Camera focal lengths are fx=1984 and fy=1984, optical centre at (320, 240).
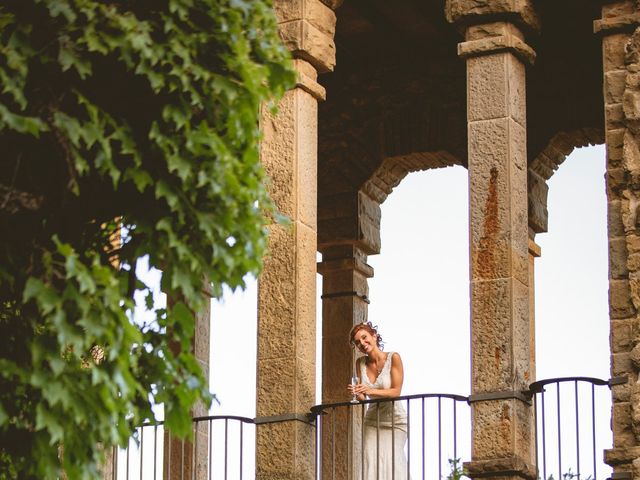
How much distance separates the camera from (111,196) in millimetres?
9953

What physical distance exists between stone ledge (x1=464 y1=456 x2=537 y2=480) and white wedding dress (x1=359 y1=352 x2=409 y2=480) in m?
0.97

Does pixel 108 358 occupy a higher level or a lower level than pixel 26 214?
lower

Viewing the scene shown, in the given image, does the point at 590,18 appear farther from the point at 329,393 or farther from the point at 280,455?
the point at 280,455

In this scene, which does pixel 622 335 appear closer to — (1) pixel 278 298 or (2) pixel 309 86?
(1) pixel 278 298

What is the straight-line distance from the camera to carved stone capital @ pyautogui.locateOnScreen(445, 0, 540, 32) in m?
14.9

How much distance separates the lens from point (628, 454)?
13.7 m

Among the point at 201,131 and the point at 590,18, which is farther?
the point at 590,18

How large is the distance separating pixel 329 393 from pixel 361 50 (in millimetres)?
3342

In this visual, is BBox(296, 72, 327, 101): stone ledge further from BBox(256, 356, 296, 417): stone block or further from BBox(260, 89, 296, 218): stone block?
BBox(256, 356, 296, 417): stone block

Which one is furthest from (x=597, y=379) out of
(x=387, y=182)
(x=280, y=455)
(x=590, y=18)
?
(x=387, y=182)

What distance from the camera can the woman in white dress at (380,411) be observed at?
1470cm

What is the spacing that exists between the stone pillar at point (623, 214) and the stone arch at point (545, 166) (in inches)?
160

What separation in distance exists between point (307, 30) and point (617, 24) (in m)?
2.36

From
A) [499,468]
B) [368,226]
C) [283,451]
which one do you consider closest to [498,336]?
[499,468]
